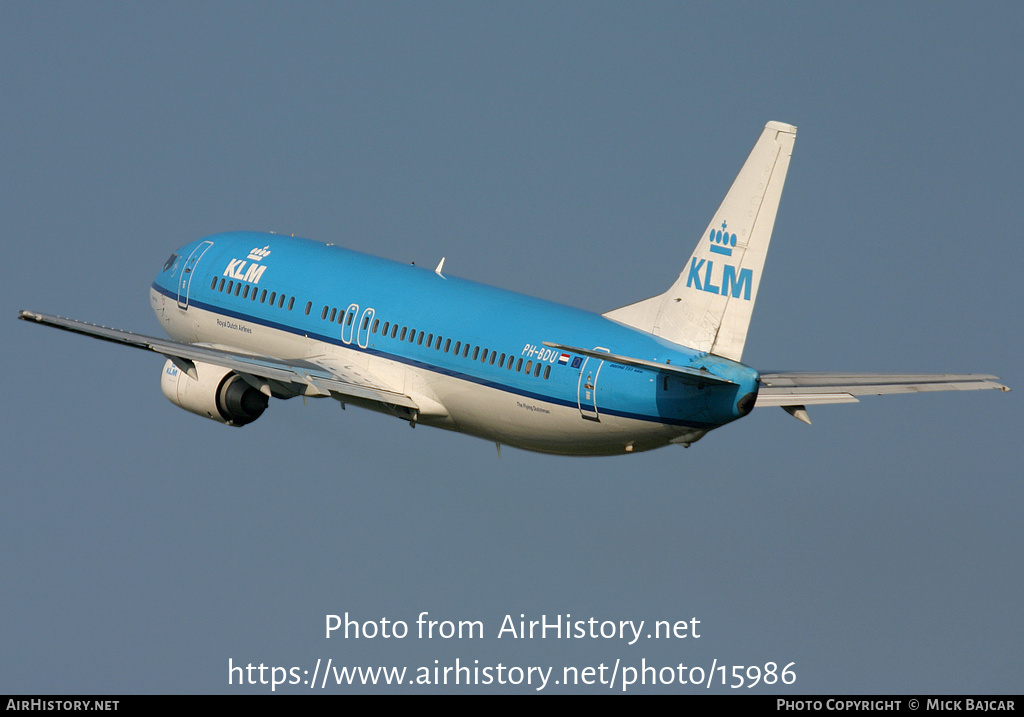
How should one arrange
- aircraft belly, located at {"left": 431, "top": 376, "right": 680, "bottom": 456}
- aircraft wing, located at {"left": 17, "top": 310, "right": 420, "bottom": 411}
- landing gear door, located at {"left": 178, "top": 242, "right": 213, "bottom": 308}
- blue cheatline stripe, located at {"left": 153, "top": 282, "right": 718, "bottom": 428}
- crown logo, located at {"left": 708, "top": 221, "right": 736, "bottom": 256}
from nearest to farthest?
crown logo, located at {"left": 708, "top": 221, "right": 736, "bottom": 256}
blue cheatline stripe, located at {"left": 153, "top": 282, "right": 718, "bottom": 428}
aircraft belly, located at {"left": 431, "top": 376, "right": 680, "bottom": 456}
aircraft wing, located at {"left": 17, "top": 310, "right": 420, "bottom": 411}
landing gear door, located at {"left": 178, "top": 242, "right": 213, "bottom": 308}

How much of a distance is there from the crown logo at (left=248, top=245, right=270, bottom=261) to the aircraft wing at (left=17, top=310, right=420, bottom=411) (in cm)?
551

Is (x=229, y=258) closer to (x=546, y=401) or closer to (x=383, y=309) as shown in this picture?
(x=383, y=309)

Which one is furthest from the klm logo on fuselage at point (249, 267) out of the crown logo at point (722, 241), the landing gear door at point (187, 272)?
the crown logo at point (722, 241)

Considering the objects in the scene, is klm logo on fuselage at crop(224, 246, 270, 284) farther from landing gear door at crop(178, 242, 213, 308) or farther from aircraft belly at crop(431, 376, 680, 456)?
aircraft belly at crop(431, 376, 680, 456)

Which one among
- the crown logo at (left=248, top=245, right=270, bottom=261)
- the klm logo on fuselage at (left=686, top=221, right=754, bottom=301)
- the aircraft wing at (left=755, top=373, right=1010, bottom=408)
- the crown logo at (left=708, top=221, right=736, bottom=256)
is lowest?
the aircraft wing at (left=755, top=373, right=1010, bottom=408)

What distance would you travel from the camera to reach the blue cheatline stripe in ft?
164

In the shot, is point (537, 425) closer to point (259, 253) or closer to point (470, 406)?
point (470, 406)

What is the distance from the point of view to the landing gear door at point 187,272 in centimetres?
6297

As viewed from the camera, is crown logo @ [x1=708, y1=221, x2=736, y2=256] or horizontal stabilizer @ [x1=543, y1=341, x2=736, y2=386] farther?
crown logo @ [x1=708, y1=221, x2=736, y2=256]

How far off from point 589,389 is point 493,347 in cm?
377

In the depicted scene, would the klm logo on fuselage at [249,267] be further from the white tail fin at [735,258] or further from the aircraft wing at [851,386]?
the aircraft wing at [851,386]

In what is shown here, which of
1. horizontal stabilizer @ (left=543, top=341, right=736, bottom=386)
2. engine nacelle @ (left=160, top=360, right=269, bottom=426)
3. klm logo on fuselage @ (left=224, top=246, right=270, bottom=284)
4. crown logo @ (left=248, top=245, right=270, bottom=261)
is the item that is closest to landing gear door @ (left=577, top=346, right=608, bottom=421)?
horizontal stabilizer @ (left=543, top=341, right=736, bottom=386)

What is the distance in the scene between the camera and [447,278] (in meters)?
57.6

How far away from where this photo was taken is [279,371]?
55031mm
